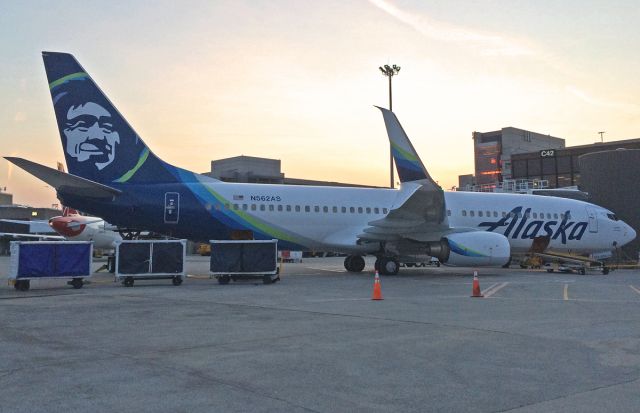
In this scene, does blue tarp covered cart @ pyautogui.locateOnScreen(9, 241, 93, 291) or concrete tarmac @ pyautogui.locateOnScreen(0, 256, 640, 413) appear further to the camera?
blue tarp covered cart @ pyautogui.locateOnScreen(9, 241, 93, 291)

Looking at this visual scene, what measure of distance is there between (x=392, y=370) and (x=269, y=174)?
91.3m

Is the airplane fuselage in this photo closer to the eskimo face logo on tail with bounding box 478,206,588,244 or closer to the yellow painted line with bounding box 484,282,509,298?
the eskimo face logo on tail with bounding box 478,206,588,244

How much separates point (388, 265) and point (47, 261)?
12396 millimetres

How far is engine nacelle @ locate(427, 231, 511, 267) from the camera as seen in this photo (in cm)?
2017

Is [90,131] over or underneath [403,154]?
over

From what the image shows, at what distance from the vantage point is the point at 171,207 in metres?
19.5

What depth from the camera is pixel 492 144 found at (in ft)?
357

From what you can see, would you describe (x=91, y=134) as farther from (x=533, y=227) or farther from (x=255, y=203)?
(x=533, y=227)

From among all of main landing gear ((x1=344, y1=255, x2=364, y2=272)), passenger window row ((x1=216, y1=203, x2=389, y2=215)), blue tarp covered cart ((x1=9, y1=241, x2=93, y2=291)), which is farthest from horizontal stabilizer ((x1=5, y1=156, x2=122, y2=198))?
main landing gear ((x1=344, y1=255, x2=364, y2=272))

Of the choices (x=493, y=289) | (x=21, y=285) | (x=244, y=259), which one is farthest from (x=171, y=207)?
(x=493, y=289)

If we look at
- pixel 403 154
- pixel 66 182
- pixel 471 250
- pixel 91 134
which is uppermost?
pixel 91 134

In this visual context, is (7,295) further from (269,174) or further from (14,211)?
(14,211)

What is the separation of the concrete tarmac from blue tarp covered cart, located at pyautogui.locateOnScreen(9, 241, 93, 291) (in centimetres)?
291

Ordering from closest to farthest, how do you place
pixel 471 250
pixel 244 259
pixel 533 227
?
→ pixel 244 259
pixel 471 250
pixel 533 227
